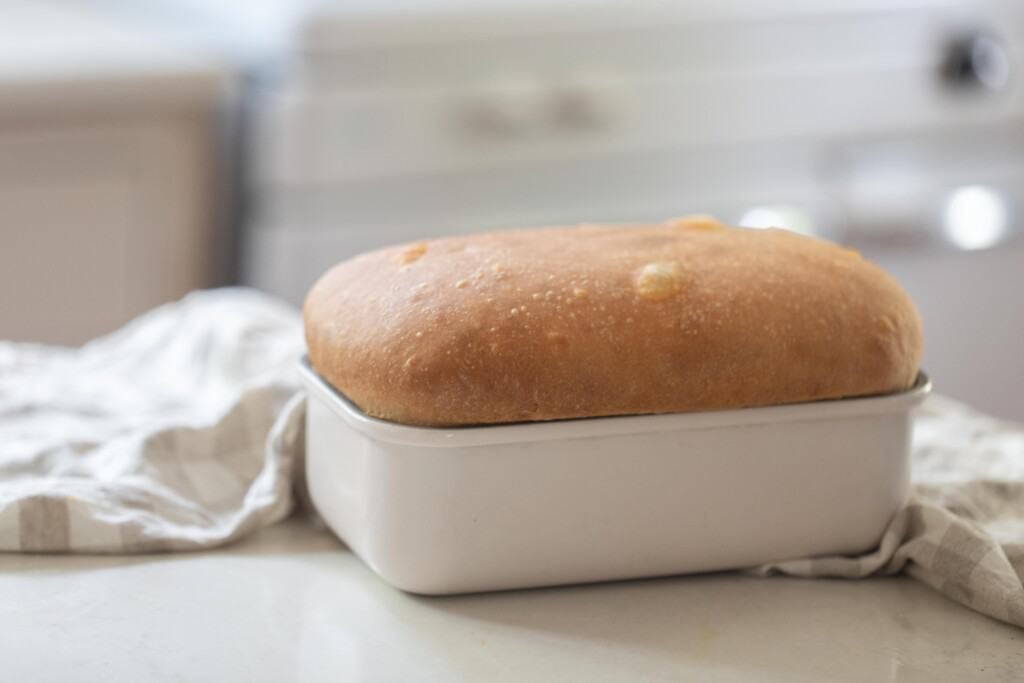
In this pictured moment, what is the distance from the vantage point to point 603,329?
53 cm

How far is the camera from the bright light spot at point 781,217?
1849 millimetres

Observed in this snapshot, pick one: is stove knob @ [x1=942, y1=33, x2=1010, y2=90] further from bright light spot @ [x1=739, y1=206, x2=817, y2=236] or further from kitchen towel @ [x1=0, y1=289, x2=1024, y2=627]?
kitchen towel @ [x1=0, y1=289, x2=1024, y2=627]

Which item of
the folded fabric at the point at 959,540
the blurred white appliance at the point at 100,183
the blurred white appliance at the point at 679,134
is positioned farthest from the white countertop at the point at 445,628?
the blurred white appliance at the point at 100,183

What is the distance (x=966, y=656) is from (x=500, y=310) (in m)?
0.25

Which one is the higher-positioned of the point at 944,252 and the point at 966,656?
the point at 966,656

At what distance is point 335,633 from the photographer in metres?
0.51

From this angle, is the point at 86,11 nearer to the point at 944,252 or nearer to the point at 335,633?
the point at 944,252

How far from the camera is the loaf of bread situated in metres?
0.52

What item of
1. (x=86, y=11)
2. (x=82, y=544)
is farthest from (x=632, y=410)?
(x=86, y=11)

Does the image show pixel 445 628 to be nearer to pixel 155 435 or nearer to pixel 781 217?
pixel 155 435

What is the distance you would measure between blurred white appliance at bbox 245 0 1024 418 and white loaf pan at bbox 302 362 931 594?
3.89 feet

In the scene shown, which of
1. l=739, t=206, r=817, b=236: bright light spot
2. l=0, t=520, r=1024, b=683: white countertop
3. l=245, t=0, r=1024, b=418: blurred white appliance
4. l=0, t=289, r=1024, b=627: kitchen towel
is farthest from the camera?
l=739, t=206, r=817, b=236: bright light spot

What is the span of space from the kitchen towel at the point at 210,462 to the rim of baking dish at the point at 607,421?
0.21ft

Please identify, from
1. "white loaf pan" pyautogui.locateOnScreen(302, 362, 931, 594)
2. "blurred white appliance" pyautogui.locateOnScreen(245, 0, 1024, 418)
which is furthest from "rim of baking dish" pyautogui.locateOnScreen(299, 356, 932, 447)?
"blurred white appliance" pyautogui.locateOnScreen(245, 0, 1024, 418)
